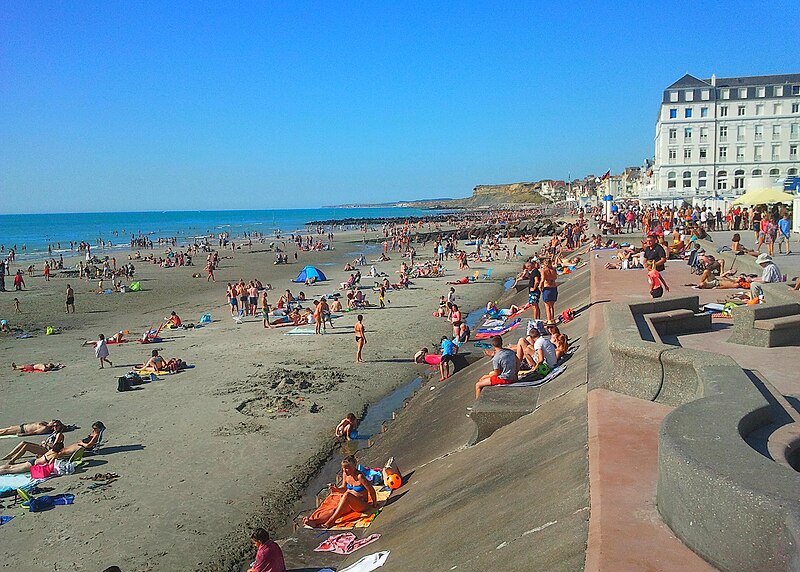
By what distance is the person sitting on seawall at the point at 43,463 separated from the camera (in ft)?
34.1

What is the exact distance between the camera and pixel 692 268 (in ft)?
64.0

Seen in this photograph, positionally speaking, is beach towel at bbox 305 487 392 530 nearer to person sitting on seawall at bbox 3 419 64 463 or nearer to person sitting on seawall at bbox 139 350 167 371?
person sitting on seawall at bbox 3 419 64 463

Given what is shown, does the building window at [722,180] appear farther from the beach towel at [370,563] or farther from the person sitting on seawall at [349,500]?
the beach towel at [370,563]

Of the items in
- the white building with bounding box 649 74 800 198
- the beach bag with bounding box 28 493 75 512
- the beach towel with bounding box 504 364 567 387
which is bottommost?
the beach bag with bounding box 28 493 75 512

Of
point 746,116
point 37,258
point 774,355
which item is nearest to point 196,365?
point 774,355

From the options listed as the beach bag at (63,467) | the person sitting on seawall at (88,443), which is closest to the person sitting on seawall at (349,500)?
the beach bag at (63,467)

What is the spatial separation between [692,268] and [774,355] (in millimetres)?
11298

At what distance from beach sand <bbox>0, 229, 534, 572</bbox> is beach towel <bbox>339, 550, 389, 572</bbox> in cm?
195

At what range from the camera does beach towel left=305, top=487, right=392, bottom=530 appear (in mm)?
8383

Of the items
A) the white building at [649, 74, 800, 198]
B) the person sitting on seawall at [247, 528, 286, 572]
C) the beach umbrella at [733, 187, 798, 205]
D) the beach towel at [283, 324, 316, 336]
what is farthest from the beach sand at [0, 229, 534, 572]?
the white building at [649, 74, 800, 198]

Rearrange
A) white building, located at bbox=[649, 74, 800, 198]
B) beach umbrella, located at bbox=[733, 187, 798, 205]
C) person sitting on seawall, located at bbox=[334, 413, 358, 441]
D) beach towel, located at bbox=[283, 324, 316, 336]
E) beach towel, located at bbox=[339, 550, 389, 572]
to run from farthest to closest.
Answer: white building, located at bbox=[649, 74, 800, 198] → beach umbrella, located at bbox=[733, 187, 798, 205] → beach towel, located at bbox=[283, 324, 316, 336] → person sitting on seawall, located at bbox=[334, 413, 358, 441] → beach towel, located at bbox=[339, 550, 389, 572]

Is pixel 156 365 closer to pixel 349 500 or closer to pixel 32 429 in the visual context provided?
pixel 32 429

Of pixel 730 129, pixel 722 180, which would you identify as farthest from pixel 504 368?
pixel 730 129

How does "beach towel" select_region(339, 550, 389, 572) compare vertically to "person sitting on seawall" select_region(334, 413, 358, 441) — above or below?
above
